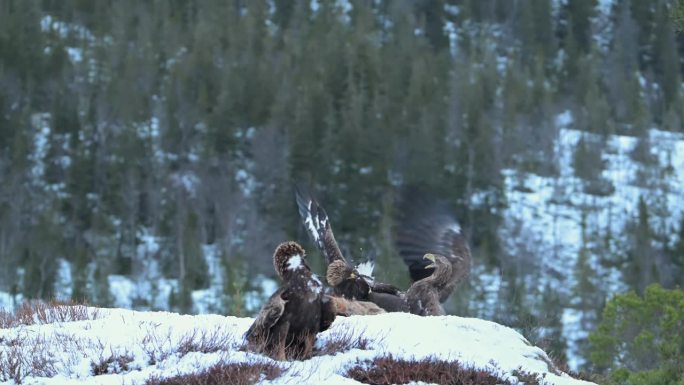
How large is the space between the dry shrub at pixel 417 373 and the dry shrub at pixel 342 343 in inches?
14.9

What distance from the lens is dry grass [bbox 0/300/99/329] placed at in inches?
457

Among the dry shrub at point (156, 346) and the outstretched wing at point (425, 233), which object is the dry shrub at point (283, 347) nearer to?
the dry shrub at point (156, 346)

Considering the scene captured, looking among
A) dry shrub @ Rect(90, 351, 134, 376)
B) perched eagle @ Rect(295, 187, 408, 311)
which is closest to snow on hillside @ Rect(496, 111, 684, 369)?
perched eagle @ Rect(295, 187, 408, 311)

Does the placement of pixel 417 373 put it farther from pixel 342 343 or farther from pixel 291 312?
pixel 291 312

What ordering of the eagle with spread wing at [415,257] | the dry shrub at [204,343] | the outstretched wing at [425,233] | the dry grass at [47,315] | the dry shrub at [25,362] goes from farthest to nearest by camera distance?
the outstretched wing at [425,233] → the eagle with spread wing at [415,257] → the dry grass at [47,315] → the dry shrub at [204,343] → the dry shrub at [25,362]

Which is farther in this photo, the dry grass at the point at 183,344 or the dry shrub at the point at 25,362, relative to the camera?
the dry grass at the point at 183,344

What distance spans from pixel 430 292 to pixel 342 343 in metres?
5.05

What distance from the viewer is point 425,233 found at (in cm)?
1817

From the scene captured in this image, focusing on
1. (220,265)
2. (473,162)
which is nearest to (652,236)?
(473,162)

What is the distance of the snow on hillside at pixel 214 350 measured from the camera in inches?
365

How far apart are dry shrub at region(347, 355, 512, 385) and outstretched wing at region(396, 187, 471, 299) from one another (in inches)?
276

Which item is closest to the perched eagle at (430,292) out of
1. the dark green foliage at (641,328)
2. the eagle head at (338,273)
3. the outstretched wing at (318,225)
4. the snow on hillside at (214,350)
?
the eagle head at (338,273)

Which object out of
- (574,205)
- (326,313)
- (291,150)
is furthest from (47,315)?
(574,205)

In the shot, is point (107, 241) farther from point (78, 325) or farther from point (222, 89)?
point (78, 325)
